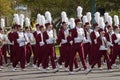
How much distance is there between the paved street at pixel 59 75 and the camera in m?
17.9

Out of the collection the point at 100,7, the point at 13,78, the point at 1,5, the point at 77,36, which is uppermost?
the point at 1,5

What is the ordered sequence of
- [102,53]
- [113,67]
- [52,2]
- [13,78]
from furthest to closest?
[52,2] < [113,67] < [102,53] < [13,78]

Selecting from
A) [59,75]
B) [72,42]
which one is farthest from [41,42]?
[59,75]

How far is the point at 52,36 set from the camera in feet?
66.1

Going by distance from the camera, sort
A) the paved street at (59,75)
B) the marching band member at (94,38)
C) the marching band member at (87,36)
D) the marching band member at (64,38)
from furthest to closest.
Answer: the marching band member at (87,36), the marching band member at (64,38), the marching band member at (94,38), the paved street at (59,75)

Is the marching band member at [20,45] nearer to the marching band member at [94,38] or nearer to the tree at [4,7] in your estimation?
the marching band member at [94,38]

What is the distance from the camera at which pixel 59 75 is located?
19078 millimetres

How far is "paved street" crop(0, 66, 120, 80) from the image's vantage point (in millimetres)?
17938

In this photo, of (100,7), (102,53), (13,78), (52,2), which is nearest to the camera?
(13,78)

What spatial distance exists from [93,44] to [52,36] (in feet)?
5.03

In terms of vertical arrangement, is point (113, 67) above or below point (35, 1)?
below

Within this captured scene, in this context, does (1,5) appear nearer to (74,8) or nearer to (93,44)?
(74,8)

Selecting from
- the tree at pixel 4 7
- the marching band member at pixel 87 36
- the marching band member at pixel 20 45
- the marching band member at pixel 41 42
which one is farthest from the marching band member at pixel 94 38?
the tree at pixel 4 7

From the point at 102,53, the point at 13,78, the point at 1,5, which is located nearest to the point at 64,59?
the point at 102,53
